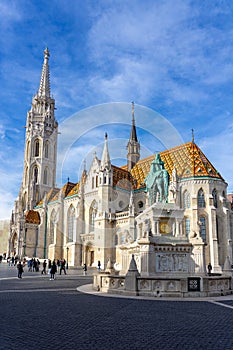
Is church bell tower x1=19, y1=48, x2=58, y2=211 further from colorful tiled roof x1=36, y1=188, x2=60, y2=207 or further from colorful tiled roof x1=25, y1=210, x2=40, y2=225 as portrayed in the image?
colorful tiled roof x1=25, y1=210, x2=40, y2=225

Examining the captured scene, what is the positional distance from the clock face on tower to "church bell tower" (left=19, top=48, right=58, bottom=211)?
1952 inches

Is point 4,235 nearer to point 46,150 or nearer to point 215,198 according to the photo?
point 46,150

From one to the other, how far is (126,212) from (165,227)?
2310 centimetres

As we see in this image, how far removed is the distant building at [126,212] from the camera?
14.5 metres

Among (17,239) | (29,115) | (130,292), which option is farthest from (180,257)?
(29,115)

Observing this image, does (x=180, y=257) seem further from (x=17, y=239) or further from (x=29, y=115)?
(x=29, y=115)

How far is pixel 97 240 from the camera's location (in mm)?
39625

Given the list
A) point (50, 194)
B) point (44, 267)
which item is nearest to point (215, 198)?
point (44, 267)

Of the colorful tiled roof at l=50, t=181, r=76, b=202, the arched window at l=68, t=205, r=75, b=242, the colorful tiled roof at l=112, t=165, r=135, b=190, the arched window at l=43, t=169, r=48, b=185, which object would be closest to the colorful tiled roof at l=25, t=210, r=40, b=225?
the colorful tiled roof at l=50, t=181, r=76, b=202

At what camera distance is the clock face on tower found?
50.8ft

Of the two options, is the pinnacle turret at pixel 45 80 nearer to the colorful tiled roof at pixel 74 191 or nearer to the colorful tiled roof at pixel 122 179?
the colorful tiled roof at pixel 74 191

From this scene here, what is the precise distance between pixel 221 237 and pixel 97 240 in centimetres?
1506

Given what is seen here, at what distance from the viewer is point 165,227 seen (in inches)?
616

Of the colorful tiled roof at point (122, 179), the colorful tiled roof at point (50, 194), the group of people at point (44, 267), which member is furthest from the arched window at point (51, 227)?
the group of people at point (44, 267)
